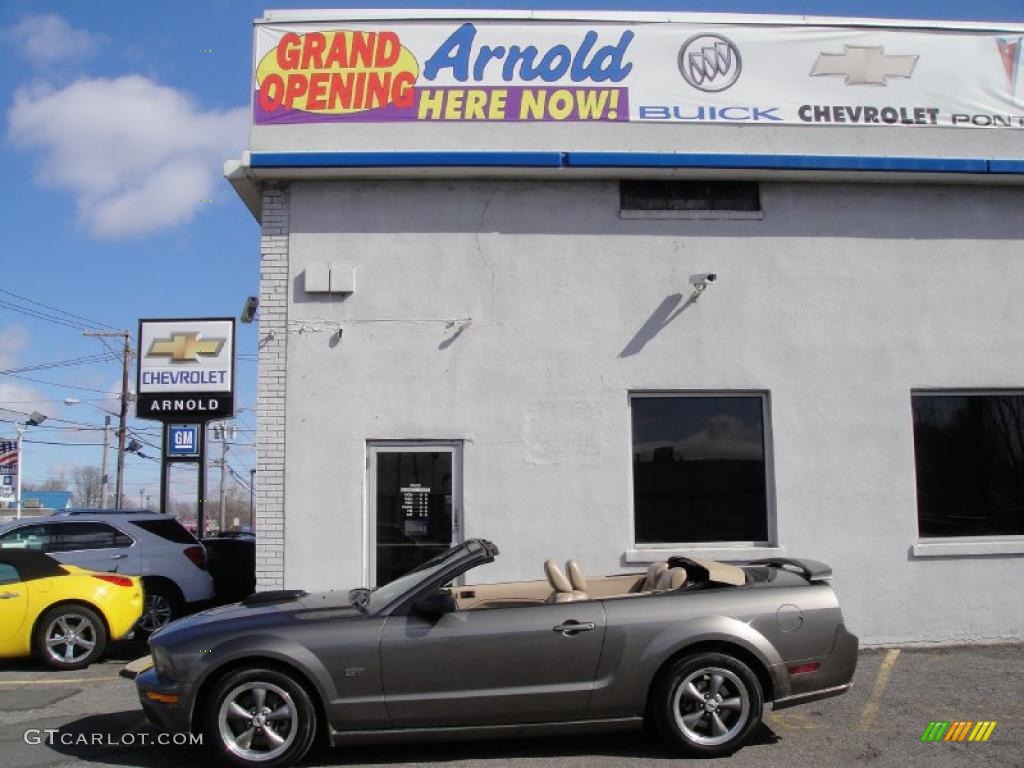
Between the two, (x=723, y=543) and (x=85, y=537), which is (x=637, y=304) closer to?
(x=723, y=543)

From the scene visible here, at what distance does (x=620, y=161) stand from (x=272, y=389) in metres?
4.15

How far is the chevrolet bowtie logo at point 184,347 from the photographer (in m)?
14.4

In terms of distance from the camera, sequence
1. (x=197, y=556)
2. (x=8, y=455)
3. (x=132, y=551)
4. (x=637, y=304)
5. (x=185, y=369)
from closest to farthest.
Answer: (x=637, y=304), (x=132, y=551), (x=197, y=556), (x=185, y=369), (x=8, y=455)

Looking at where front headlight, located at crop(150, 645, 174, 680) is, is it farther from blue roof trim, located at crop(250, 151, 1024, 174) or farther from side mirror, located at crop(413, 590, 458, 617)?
blue roof trim, located at crop(250, 151, 1024, 174)

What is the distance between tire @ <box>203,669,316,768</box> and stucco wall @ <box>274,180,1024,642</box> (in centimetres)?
354

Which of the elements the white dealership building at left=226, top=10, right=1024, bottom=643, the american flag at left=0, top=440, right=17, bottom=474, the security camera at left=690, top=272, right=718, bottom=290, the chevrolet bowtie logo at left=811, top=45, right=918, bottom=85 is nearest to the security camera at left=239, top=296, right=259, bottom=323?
the white dealership building at left=226, top=10, right=1024, bottom=643

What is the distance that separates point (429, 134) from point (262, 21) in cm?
219

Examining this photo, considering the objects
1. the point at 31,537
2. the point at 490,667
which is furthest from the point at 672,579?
the point at 31,537

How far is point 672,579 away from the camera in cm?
605

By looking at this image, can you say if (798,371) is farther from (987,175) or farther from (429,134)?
(429,134)

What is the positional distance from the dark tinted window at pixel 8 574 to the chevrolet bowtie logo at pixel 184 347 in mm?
5813

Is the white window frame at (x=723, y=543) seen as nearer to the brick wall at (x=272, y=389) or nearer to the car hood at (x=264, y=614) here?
the brick wall at (x=272, y=389)

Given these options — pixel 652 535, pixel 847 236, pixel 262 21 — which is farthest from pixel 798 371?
pixel 262 21

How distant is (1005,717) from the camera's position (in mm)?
6414
